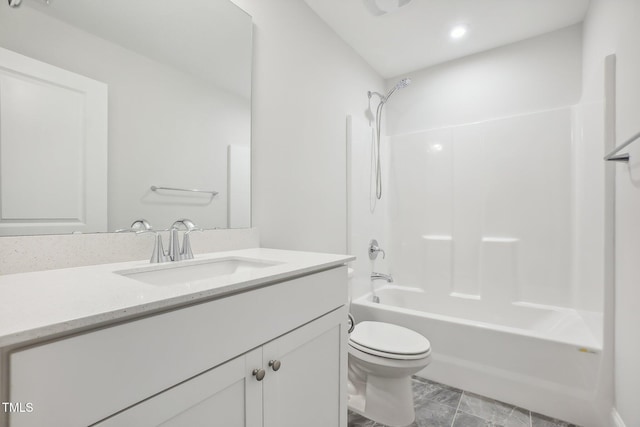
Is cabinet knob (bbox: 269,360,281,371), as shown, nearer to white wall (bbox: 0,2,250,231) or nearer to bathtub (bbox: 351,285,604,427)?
white wall (bbox: 0,2,250,231)

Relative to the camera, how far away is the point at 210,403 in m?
0.68

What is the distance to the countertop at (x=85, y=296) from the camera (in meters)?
0.45

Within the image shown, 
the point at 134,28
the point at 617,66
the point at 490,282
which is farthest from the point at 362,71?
the point at 490,282

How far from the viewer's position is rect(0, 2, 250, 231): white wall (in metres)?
0.90

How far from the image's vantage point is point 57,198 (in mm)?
901

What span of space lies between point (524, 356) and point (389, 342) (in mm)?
787

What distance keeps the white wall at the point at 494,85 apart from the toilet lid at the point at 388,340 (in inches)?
72.2

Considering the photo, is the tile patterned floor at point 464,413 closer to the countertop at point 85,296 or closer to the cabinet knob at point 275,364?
the cabinet knob at point 275,364

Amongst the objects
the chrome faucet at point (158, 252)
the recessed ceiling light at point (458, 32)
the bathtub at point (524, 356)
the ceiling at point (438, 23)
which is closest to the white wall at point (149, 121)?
the chrome faucet at point (158, 252)

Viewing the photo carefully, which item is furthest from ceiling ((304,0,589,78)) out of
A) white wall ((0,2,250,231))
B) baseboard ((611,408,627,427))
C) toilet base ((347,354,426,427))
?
baseboard ((611,408,627,427))

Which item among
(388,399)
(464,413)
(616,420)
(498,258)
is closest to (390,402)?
(388,399)

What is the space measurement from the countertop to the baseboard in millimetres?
1649

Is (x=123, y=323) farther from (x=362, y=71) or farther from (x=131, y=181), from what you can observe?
(x=362, y=71)

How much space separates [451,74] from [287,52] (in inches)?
63.0
